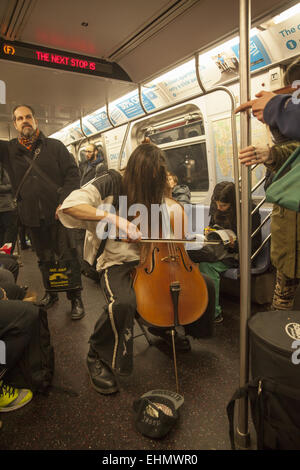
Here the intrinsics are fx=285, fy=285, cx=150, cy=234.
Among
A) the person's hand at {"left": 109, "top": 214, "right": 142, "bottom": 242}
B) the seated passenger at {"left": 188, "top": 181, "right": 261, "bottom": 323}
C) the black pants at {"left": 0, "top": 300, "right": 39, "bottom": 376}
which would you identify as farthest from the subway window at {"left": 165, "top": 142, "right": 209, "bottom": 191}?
the black pants at {"left": 0, "top": 300, "right": 39, "bottom": 376}

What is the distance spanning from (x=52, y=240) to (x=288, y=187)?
280cm

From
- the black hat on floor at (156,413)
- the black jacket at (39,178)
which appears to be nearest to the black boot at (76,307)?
the black jacket at (39,178)

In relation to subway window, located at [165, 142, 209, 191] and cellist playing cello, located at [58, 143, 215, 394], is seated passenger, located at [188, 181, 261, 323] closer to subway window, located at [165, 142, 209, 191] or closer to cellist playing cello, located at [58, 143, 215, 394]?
cellist playing cello, located at [58, 143, 215, 394]

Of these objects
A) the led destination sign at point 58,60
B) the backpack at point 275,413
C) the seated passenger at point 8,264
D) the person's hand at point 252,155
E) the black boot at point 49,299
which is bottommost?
the black boot at point 49,299

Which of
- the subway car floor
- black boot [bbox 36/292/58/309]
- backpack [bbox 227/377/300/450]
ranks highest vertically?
backpack [bbox 227/377/300/450]

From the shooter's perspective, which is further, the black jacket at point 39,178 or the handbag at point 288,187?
the black jacket at point 39,178

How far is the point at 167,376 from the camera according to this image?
215 cm

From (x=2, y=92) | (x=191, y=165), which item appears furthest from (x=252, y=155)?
(x=191, y=165)

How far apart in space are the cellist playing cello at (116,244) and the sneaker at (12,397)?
0.45 meters

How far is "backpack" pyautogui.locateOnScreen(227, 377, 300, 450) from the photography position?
1162 mm

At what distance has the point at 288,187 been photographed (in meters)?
1.10

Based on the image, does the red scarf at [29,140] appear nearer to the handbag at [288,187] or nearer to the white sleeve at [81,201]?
the white sleeve at [81,201]

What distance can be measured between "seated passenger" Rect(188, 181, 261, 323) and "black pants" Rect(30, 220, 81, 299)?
150 centimetres

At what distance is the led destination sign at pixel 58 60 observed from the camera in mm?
2367
